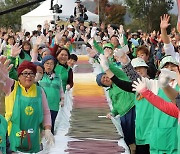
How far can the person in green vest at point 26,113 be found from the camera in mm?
5266

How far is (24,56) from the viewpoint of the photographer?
34.3 feet

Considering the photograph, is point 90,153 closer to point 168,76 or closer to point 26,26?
point 168,76

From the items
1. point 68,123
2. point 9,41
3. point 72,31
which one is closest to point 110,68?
point 68,123

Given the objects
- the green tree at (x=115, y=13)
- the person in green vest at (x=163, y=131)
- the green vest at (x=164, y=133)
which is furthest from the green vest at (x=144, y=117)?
the green tree at (x=115, y=13)

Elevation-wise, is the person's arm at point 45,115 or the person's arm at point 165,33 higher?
the person's arm at point 165,33

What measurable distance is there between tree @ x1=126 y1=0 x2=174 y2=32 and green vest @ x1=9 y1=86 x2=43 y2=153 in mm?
59415

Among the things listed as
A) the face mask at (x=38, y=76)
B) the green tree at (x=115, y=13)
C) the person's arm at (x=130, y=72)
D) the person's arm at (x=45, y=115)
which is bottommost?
the green tree at (x=115, y=13)

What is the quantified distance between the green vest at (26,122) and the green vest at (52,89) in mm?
2081

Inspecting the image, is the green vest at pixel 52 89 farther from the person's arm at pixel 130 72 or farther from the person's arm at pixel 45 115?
the person's arm at pixel 45 115

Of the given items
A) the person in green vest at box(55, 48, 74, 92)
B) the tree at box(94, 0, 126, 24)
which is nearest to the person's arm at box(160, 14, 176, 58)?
the person in green vest at box(55, 48, 74, 92)

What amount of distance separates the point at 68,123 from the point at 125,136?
0.97 metres

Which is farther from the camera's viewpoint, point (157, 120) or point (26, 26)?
point (26, 26)

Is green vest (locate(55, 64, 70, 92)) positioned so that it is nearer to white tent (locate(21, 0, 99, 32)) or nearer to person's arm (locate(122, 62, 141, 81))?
person's arm (locate(122, 62, 141, 81))

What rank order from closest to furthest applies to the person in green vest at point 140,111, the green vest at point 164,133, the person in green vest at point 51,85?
the green vest at point 164,133 < the person in green vest at point 140,111 < the person in green vest at point 51,85
